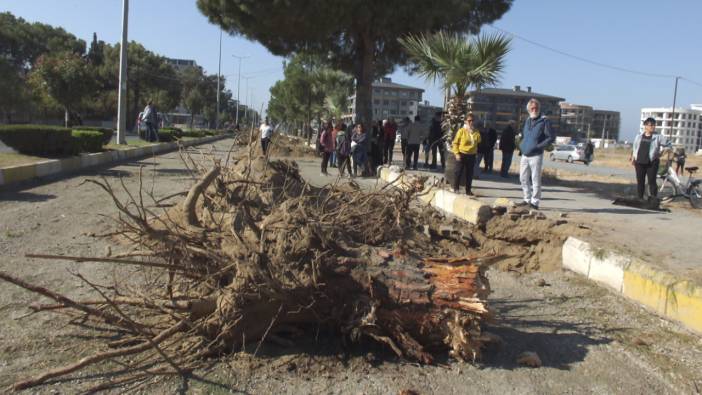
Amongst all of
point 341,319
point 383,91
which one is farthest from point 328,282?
point 383,91

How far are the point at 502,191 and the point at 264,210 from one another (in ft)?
25.3

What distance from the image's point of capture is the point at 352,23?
52.4 ft

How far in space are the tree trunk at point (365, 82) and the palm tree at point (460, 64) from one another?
5561 millimetres

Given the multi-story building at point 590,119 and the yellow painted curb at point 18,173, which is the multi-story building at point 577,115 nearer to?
the multi-story building at point 590,119

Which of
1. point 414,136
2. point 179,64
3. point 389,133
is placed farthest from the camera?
point 179,64

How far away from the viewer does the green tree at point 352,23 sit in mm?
15047

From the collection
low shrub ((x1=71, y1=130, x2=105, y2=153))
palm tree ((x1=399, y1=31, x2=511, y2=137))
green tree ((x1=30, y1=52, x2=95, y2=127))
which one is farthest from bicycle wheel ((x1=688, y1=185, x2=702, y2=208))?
green tree ((x1=30, y1=52, x2=95, y2=127))

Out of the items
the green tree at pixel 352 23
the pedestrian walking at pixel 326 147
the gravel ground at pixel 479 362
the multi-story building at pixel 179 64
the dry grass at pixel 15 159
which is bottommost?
the gravel ground at pixel 479 362

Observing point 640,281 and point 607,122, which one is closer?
point 640,281

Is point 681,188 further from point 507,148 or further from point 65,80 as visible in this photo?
point 65,80

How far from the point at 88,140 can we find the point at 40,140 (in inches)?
114

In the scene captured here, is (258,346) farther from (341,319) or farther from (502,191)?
(502,191)

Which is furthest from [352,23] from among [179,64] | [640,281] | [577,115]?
[577,115]

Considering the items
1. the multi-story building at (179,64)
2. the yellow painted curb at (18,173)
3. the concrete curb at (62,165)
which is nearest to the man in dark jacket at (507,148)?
the concrete curb at (62,165)
